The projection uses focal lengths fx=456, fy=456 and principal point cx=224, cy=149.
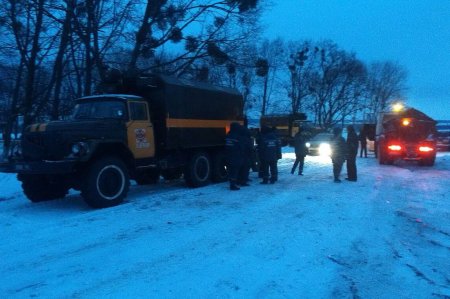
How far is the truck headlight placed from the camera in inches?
351

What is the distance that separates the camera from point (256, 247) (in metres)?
6.20

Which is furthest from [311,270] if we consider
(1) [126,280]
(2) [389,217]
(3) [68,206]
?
(3) [68,206]

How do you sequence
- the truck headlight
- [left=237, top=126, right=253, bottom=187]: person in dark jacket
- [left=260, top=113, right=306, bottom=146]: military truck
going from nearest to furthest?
A: 1. the truck headlight
2. [left=237, top=126, right=253, bottom=187]: person in dark jacket
3. [left=260, top=113, right=306, bottom=146]: military truck

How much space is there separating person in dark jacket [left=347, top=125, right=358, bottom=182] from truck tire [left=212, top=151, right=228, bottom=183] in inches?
146

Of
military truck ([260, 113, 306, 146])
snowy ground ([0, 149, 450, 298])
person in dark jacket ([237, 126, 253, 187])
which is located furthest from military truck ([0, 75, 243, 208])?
military truck ([260, 113, 306, 146])

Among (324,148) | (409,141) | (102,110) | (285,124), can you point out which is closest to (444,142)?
(324,148)

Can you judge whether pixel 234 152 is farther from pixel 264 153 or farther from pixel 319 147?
pixel 319 147

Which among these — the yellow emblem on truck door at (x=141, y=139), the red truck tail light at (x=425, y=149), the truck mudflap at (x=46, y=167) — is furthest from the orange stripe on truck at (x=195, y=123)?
the red truck tail light at (x=425, y=149)

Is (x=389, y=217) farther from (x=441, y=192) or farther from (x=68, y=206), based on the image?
(x=68, y=206)

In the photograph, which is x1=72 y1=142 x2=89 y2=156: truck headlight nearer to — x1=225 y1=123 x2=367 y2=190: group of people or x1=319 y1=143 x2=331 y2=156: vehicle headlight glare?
x1=225 y1=123 x2=367 y2=190: group of people

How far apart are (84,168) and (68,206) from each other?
3.71ft

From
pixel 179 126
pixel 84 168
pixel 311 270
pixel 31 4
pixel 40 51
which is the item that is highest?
pixel 31 4

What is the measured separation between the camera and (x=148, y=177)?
1298cm

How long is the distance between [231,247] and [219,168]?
754 cm
